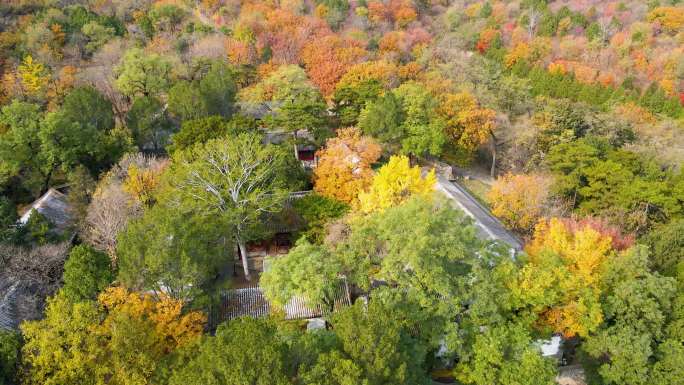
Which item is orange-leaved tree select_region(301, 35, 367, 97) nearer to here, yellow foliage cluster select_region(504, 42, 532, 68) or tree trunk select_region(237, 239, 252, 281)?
yellow foliage cluster select_region(504, 42, 532, 68)

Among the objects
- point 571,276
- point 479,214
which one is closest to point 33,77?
point 479,214

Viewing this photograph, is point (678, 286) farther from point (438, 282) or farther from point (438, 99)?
point (438, 99)

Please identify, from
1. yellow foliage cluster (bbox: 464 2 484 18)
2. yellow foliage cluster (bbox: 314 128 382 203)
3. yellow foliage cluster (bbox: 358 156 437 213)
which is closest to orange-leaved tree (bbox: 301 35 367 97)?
yellow foliage cluster (bbox: 314 128 382 203)

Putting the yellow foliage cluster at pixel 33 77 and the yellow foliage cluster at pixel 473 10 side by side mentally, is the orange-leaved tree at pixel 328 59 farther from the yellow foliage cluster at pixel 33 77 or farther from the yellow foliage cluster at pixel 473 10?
the yellow foliage cluster at pixel 473 10

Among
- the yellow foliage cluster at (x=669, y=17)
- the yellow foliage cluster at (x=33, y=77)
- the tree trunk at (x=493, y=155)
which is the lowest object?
the tree trunk at (x=493, y=155)

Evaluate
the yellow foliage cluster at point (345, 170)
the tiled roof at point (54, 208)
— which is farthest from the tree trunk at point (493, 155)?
the tiled roof at point (54, 208)

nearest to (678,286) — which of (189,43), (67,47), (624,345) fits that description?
(624,345)
